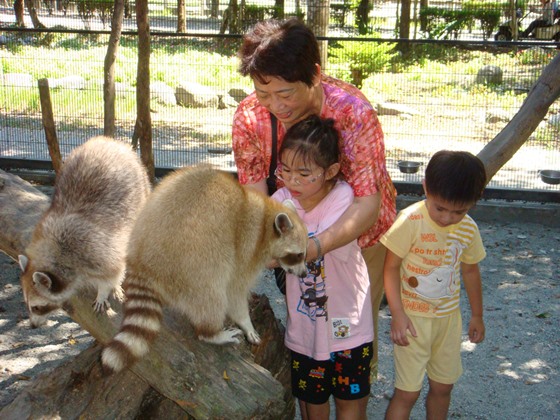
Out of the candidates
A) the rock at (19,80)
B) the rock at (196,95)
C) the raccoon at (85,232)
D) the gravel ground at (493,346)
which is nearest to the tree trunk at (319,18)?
the rock at (196,95)

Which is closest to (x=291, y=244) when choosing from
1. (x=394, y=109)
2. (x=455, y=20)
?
(x=394, y=109)

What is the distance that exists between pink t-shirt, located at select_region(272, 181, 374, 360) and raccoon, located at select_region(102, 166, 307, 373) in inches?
4.5

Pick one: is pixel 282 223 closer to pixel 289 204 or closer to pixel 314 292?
pixel 289 204

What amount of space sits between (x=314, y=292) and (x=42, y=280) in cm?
153

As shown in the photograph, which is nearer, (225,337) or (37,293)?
(225,337)

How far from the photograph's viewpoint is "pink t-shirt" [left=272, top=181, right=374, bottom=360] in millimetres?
2994

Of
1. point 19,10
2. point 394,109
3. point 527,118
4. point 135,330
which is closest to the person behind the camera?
point 135,330

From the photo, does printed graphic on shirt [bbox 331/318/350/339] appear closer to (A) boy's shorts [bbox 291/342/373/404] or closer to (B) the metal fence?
(A) boy's shorts [bbox 291/342/373/404]

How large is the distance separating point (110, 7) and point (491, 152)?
26.3 feet

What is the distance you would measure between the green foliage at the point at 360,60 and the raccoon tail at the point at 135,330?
790cm

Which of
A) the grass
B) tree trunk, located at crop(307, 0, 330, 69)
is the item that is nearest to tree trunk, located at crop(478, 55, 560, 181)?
the grass

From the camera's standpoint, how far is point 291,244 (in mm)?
3145

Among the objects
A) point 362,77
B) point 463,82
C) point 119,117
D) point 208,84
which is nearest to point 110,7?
point 119,117

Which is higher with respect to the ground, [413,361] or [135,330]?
[135,330]
